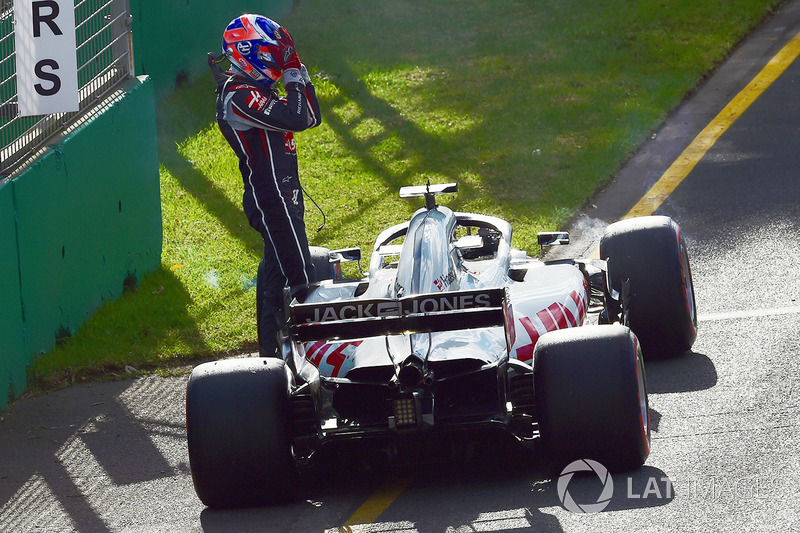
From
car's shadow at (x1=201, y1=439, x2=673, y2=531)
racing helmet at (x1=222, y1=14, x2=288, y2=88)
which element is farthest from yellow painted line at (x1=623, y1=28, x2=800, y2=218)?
car's shadow at (x1=201, y1=439, x2=673, y2=531)

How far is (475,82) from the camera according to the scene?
43.7 feet

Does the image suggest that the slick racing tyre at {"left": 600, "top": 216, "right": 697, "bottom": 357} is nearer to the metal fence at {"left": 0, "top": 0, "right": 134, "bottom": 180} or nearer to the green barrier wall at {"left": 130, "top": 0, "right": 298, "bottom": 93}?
the metal fence at {"left": 0, "top": 0, "right": 134, "bottom": 180}

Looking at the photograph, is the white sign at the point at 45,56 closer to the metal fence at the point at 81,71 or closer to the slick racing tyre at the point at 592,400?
the metal fence at the point at 81,71

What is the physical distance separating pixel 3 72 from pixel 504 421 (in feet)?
15.2

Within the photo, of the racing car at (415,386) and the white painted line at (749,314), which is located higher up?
the racing car at (415,386)

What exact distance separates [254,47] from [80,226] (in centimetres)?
239

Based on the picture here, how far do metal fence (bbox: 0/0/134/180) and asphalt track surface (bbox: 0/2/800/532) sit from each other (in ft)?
5.77

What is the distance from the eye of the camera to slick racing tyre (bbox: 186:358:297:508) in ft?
17.9

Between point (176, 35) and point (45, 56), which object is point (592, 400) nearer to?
point (45, 56)

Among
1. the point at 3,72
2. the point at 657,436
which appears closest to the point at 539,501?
the point at 657,436

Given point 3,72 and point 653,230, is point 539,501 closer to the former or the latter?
point 653,230

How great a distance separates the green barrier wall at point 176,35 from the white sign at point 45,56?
4213 millimetres

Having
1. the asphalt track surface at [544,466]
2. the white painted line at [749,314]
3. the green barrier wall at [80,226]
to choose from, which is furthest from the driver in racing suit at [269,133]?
the white painted line at [749,314]

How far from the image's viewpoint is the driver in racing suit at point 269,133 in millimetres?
7152
